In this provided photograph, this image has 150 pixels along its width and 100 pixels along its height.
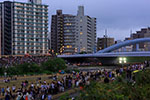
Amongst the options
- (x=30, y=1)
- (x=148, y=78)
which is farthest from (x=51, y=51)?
(x=148, y=78)

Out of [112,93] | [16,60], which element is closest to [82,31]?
[16,60]

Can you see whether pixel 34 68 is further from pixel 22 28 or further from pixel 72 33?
pixel 72 33

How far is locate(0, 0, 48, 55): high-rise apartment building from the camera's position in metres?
114

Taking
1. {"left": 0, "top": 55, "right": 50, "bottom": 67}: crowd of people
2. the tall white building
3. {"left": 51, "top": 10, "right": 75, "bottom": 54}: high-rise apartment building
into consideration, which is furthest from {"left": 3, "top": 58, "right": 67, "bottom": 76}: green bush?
the tall white building

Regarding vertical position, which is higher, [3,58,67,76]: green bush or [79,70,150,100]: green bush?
[79,70,150,100]: green bush

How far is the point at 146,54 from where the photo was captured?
220 ft

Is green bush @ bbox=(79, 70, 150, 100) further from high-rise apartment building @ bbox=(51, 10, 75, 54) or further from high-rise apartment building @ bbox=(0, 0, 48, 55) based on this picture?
high-rise apartment building @ bbox=(51, 10, 75, 54)

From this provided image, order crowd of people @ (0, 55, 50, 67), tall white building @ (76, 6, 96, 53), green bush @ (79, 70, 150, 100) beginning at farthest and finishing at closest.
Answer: tall white building @ (76, 6, 96, 53)
crowd of people @ (0, 55, 50, 67)
green bush @ (79, 70, 150, 100)

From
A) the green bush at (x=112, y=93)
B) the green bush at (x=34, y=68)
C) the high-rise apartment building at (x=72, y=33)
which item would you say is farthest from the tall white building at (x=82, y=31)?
the green bush at (x=112, y=93)

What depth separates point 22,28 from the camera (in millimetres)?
115875

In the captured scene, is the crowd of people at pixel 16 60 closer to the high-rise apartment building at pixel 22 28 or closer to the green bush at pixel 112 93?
the high-rise apartment building at pixel 22 28

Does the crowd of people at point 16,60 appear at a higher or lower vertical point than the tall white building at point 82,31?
lower

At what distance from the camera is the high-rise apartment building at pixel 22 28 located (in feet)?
375

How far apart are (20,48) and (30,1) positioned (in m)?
31.8
